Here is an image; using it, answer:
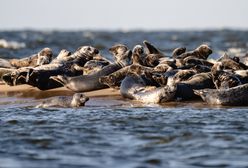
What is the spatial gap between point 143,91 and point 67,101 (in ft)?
4.15

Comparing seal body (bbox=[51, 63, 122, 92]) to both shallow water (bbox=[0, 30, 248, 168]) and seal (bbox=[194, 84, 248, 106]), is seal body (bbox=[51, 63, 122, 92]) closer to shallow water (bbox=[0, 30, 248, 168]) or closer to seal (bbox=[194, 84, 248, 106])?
shallow water (bbox=[0, 30, 248, 168])

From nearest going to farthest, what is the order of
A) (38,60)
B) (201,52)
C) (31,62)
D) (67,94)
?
1. (67,94)
2. (201,52)
3. (38,60)
4. (31,62)

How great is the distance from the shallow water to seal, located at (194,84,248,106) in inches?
7.5

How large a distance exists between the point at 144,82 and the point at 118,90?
71cm

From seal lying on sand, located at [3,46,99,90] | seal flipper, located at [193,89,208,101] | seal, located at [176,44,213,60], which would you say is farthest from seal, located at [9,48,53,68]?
seal flipper, located at [193,89,208,101]

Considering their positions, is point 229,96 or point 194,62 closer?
point 229,96

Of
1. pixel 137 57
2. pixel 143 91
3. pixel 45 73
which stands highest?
pixel 137 57

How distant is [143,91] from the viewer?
11.7m

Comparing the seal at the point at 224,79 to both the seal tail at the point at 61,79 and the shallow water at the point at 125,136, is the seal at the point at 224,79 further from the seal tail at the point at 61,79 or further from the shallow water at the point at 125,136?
the seal tail at the point at 61,79

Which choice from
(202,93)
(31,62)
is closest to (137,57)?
(202,93)

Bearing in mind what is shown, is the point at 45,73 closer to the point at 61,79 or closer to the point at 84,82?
the point at 61,79

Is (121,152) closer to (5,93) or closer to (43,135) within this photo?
(43,135)

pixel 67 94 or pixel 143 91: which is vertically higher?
pixel 143 91

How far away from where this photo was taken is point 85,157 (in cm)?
751
